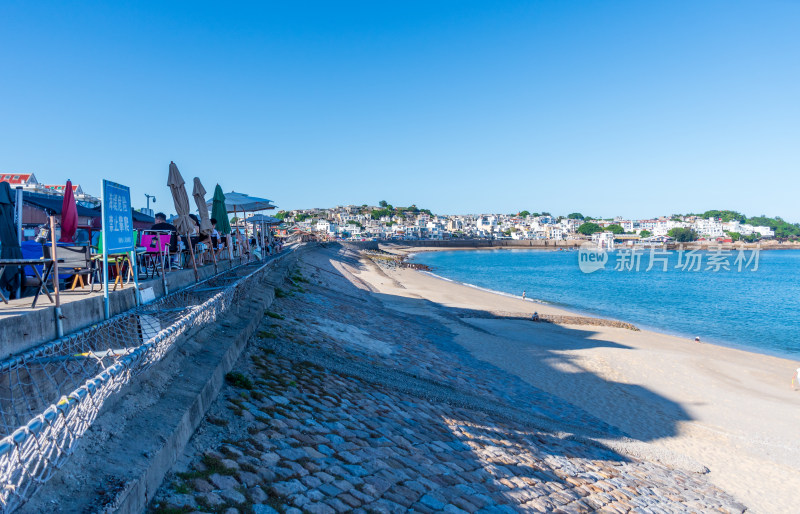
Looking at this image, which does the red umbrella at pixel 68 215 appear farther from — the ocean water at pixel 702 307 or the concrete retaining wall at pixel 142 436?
the ocean water at pixel 702 307

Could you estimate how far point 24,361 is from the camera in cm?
387

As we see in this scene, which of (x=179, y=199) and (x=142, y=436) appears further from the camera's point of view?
(x=179, y=199)

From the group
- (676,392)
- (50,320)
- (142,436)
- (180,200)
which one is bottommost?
(676,392)

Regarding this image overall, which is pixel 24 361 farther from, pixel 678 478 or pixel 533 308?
pixel 533 308

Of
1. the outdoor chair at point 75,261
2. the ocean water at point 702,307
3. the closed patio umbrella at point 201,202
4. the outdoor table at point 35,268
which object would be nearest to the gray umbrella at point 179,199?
the closed patio umbrella at point 201,202

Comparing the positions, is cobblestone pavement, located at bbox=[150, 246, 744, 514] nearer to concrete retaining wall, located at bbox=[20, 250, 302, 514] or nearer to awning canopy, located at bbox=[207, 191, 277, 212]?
concrete retaining wall, located at bbox=[20, 250, 302, 514]

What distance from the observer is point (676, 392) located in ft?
44.9

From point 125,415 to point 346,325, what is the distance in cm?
975

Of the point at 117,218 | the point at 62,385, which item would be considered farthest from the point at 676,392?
the point at 62,385

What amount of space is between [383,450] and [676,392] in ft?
38.0

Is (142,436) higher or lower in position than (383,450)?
higher

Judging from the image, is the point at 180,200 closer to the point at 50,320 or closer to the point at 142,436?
the point at 50,320

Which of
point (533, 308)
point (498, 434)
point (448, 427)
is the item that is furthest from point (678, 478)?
point (533, 308)

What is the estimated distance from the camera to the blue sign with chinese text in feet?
19.1
